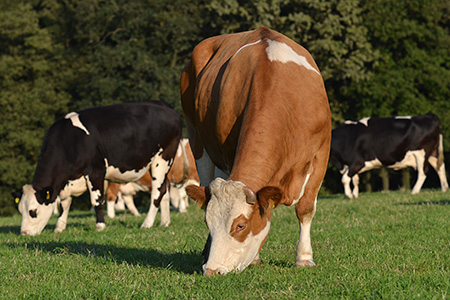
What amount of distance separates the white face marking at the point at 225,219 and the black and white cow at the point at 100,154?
699 centimetres

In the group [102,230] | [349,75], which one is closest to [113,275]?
[102,230]

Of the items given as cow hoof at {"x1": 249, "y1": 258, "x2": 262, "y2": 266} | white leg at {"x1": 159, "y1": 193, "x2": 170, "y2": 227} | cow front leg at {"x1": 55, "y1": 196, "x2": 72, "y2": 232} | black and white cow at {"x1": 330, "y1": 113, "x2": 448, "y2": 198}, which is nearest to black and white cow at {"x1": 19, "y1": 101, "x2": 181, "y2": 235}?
white leg at {"x1": 159, "y1": 193, "x2": 170, "y2": 227}

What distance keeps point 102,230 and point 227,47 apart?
5.33 m

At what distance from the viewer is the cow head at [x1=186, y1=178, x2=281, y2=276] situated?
4809 millimetres

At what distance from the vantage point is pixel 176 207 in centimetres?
2034

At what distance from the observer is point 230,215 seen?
482cm

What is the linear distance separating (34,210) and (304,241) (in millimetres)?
7221

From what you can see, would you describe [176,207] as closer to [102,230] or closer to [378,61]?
[102,230]

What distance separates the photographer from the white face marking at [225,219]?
189 inches

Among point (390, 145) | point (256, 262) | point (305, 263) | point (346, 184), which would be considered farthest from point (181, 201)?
point (305, 263)

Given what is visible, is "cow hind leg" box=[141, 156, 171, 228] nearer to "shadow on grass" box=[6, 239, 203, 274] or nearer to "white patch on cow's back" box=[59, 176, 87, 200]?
"white patch on cow's back" box=[59, 176, 87, 200]

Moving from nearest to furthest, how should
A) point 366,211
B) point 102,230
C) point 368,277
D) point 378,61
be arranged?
point 368,277 → point 102,230 → point 366,211 → point 378,61

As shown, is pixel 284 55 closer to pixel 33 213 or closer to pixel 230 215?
pixel 230 215

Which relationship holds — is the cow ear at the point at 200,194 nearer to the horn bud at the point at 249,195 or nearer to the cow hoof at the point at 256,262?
the horn bud at the point at 249,195
